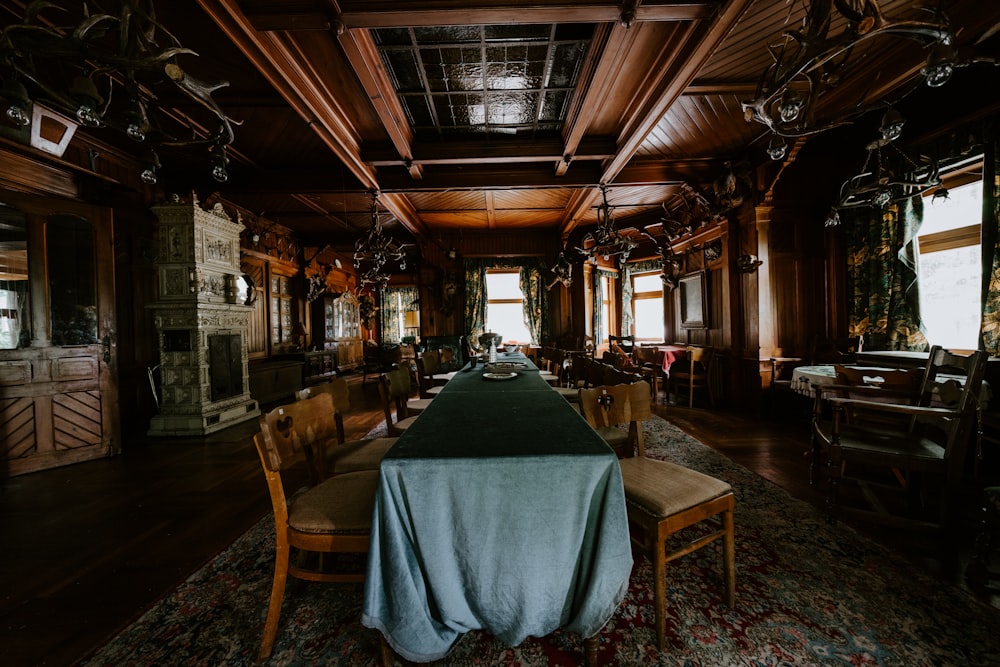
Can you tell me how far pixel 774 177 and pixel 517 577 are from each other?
5564 mm

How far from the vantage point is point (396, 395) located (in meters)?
2.93

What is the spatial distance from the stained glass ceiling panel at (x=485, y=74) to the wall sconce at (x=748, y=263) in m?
3.03

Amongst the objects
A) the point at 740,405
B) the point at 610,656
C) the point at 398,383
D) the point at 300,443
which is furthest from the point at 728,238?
the point at 300,443

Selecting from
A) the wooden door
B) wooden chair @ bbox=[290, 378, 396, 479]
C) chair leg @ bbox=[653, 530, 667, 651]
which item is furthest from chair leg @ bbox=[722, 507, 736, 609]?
the wooden door

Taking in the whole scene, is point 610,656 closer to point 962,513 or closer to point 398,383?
point 398,383

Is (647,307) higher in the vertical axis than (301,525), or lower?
higher

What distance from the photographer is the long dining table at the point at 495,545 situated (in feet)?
4.09

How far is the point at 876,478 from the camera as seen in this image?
3.01 m

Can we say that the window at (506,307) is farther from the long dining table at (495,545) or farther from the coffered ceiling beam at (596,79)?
the long dining table at (495,545)

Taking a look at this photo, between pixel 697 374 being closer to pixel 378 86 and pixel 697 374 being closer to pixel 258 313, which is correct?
pixel 378 86

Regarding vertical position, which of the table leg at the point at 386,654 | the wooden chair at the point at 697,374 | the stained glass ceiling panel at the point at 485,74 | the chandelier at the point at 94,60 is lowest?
the table leg at the point at 386,654

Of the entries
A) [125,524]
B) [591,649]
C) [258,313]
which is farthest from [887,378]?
[258,313]

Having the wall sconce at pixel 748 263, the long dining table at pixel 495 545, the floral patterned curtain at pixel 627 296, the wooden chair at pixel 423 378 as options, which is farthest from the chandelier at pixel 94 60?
the floral patterned curtain at pixel 627 296

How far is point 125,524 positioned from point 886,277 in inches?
295
